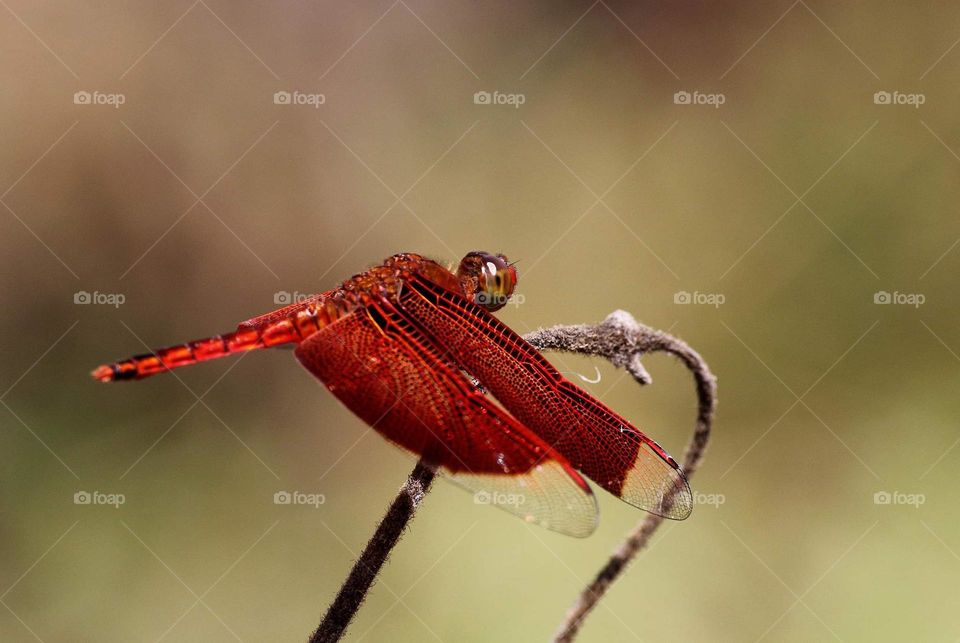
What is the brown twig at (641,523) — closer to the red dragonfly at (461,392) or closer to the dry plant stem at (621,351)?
the dry plant stem at (621,351)

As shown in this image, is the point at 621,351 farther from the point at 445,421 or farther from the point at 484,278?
the point at 484,278

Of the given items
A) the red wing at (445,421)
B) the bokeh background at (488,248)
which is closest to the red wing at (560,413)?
the red wing at (445,421)

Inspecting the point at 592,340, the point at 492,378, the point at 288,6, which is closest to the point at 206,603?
the point at 492,378

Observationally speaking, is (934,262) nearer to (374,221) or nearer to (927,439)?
(927,439)

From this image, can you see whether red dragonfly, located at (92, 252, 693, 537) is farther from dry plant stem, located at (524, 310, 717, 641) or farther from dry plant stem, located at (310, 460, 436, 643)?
dry plant stem, located at (310, 460, 436, 643)

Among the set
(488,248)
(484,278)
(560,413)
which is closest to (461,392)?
(560,413)
